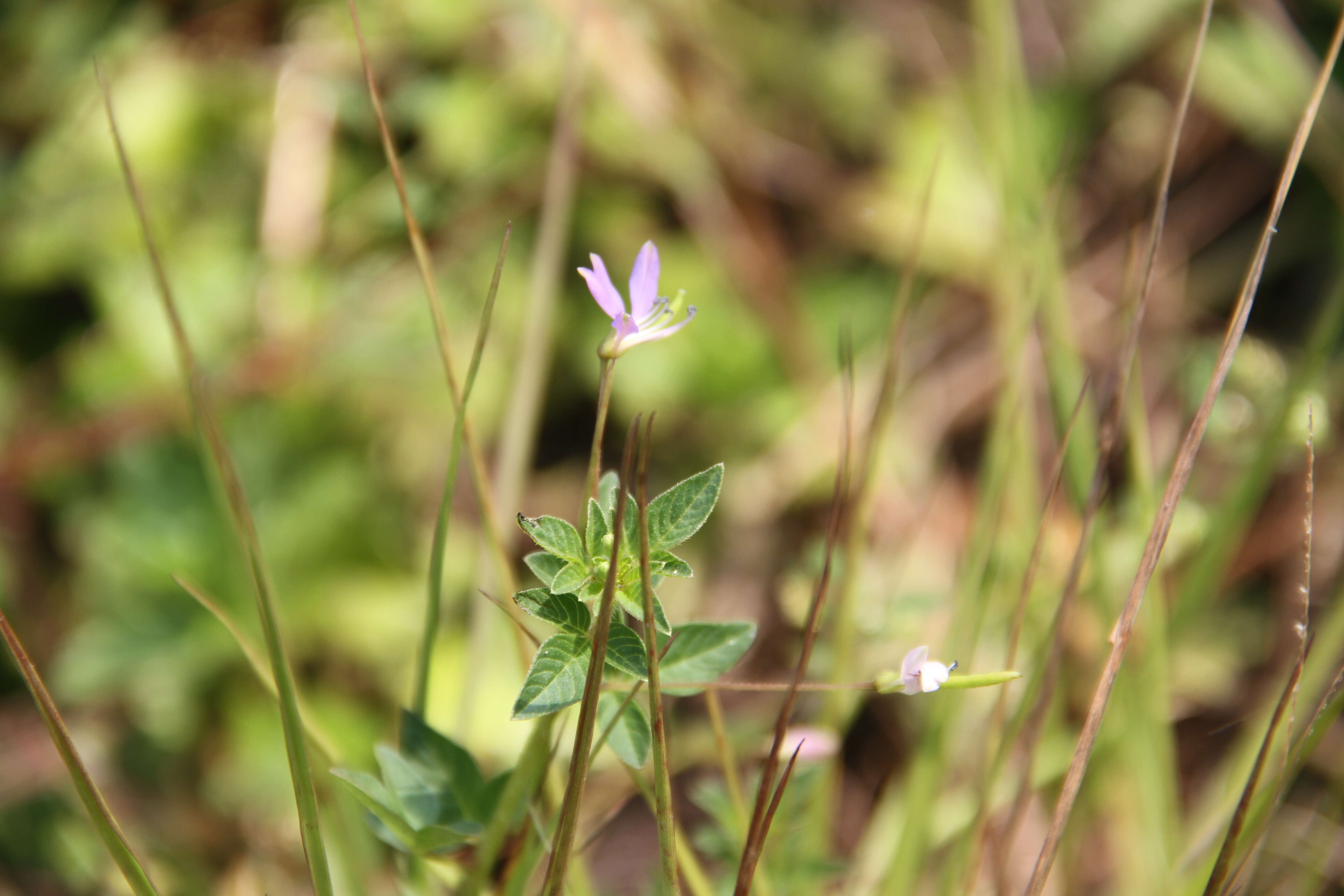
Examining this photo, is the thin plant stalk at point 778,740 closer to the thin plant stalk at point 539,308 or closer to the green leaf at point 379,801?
the green leaf at point 379,801

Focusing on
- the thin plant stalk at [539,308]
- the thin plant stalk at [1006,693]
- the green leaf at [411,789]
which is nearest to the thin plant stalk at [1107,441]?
the thin plant stalk at [1006,693]

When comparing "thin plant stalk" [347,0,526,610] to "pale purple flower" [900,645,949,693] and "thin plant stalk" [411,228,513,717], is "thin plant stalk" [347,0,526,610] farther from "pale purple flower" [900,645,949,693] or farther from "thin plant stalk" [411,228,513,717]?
"pale purple flower" [900,645,949,693]

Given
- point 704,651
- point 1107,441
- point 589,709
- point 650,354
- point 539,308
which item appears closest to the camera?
point 589,709

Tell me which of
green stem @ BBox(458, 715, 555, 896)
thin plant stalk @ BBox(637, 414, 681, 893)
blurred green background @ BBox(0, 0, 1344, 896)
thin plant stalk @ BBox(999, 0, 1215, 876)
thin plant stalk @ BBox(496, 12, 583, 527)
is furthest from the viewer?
blurred green background @ BBox(0, 0, 1344, 896)

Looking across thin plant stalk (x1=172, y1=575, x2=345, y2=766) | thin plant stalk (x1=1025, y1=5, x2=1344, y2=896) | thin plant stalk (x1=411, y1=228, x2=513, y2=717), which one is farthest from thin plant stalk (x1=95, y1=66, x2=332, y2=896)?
thin plant stalk (x1=1025, y1=5, x2=1344, y2=896)

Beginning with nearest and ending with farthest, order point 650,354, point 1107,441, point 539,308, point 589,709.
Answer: point 589,709 → point 1107,441 → point 539,308 → point 650,354

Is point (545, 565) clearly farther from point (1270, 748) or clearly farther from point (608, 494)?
point (1270, 748)

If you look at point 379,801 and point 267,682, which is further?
point 267,682

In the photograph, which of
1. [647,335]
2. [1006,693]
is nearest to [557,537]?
[647,335]
